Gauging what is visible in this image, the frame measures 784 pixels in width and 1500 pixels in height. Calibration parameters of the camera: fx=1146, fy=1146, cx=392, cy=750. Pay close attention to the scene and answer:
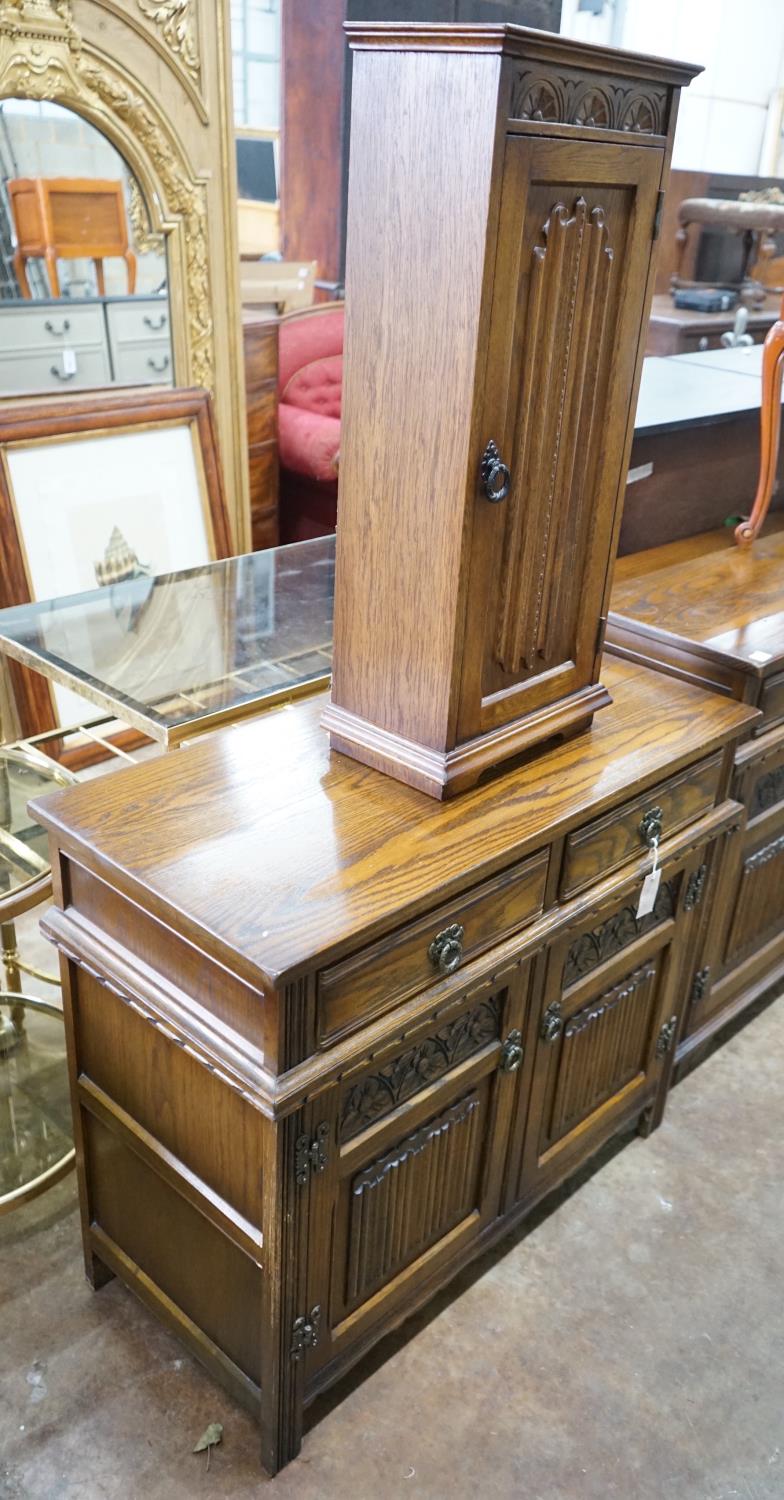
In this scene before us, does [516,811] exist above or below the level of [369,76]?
below

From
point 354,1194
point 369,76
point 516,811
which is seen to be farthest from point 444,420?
point 354,1194

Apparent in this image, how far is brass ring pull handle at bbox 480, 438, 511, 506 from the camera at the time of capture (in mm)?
1379

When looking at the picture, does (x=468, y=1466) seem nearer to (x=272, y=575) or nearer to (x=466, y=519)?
(x=466, y=519)

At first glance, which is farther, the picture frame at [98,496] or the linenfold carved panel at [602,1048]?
the picture frame at [98,496]

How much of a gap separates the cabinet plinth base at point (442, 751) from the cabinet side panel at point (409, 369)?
0.02m

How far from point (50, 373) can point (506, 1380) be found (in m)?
2.89

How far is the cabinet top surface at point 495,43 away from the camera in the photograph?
1.18 m

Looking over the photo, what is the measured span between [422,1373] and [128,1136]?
1.99ft

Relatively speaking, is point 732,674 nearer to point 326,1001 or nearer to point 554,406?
point 554,406

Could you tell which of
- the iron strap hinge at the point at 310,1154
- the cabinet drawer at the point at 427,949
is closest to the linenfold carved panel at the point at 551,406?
the cabinet drawer at the point at 427,949

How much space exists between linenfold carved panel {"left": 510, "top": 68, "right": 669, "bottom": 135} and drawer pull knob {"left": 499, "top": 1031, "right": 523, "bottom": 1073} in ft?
3.87

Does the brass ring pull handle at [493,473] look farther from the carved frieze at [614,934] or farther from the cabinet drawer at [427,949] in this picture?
the carved frieze at [614,934]

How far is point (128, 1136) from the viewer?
160 centimetres

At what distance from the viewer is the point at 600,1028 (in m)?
1.90
